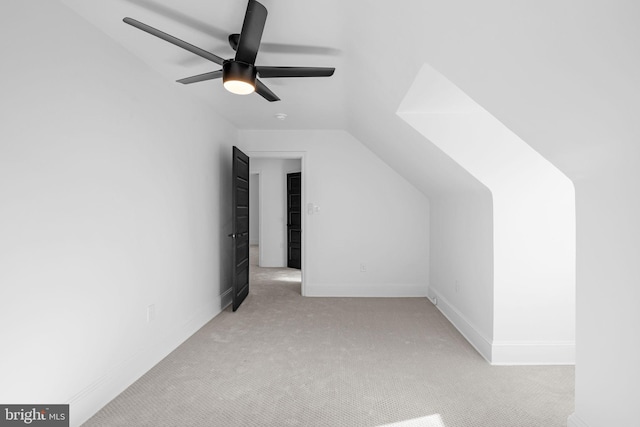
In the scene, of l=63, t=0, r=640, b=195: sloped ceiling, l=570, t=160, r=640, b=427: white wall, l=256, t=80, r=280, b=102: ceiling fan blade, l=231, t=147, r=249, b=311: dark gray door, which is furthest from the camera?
l=231, t=147, r=249, b=311: dark gray door

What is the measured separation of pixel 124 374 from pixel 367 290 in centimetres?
313

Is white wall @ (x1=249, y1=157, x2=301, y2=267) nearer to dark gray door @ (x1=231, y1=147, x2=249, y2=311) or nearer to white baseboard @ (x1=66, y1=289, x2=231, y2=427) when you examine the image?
dark gray door @ (x1=231, y1=147, x2=249, y2=311)

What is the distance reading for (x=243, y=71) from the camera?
6.35 ft

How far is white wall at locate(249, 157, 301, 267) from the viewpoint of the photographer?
727cm

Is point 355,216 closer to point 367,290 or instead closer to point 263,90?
point 367,290

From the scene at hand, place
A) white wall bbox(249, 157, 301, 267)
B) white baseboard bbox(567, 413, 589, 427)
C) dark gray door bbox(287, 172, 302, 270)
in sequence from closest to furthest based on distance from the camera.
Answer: white baseboard bbox(567, 413, 589, 427)
dark gray door bbox(287, 172, 302, 270)
white wall bbox(249, 157, 301, 267)

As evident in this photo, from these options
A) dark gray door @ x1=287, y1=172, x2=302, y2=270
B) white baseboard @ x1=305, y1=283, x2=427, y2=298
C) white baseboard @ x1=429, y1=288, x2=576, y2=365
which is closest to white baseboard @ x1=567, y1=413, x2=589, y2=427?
white baseboard @ x1=429, y1=288, x2=576, y2=365

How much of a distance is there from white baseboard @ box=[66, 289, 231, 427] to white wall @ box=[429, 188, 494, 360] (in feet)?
8.45

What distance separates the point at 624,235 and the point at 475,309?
1.96 metres

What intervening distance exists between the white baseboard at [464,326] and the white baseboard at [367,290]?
13.1 inches

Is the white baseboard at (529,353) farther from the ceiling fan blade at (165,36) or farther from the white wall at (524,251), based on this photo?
the ceiling fan blade at (165,36)

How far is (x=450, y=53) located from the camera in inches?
63.5

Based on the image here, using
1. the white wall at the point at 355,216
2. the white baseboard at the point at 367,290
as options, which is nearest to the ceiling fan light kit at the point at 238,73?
the white wall at the point at 355,216

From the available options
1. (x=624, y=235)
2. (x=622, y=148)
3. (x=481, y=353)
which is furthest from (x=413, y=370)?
(x=622, y=148)
